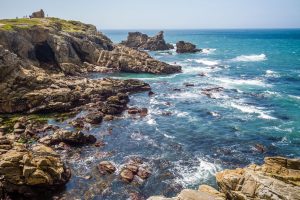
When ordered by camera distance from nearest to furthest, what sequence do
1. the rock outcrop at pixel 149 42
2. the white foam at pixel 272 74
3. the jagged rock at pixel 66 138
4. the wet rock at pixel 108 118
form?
the jagged rock at pixel 66 138 < the wet rock at pixel 108 118 < the white foam at pixel 272 74 < the rock outcrop at pixel 149 42

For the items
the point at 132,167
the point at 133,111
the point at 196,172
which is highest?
the point at 133,111

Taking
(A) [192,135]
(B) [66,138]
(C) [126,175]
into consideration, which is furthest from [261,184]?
(B) [66,138]

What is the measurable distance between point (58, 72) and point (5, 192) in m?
56.9

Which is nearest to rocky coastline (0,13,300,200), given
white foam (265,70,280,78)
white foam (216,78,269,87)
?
white foam (216,78,269,87)

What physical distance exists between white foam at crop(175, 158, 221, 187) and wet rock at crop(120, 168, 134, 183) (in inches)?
204

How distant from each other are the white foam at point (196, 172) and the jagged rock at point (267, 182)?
23.1ft

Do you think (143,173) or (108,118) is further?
(108,118)

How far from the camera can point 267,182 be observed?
22141 millimetres

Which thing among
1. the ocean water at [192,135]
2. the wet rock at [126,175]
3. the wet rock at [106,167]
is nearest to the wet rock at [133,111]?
the ocean water at [192,135]

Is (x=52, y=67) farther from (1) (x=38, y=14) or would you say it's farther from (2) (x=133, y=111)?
(1) (x=38, y=14)

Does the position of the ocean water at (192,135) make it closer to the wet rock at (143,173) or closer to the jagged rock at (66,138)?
the wet rock at (143,173)

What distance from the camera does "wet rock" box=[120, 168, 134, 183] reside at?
33.5 metres

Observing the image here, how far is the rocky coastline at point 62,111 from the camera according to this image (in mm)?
24297

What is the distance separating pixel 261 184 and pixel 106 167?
19265 millimetres
